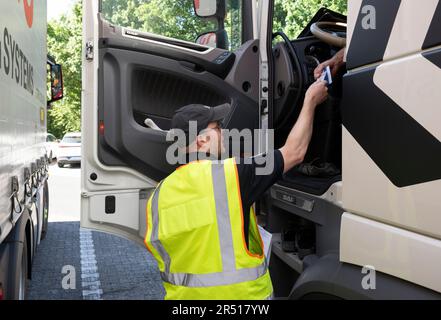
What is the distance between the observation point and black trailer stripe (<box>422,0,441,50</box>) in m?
1.33

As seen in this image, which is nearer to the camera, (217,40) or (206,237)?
(206,237)

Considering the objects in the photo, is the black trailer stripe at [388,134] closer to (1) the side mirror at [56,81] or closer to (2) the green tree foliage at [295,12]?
(2) the green tree foliage at [295,12]

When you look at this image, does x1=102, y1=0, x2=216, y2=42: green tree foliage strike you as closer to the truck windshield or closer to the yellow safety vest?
the truck windshield

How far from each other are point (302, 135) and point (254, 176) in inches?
12.3

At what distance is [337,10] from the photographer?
2752 mm

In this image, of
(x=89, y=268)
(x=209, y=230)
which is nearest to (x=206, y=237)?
(x=209, y=230)

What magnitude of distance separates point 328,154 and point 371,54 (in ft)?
3.20

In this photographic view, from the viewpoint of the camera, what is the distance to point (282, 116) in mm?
2619

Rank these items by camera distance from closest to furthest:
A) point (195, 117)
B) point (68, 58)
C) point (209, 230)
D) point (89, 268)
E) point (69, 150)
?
point (209, 230)
point (195, 117)
point (89, 268)
point (69, 150)
point (68, 58)

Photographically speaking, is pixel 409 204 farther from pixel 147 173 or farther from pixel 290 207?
pixel 147 173

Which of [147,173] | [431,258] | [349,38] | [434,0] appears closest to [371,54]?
[349,38]

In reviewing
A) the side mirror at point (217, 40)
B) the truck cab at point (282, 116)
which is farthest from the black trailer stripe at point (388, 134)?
the side mirror at point (217, 40)

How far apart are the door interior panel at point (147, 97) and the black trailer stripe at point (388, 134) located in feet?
3.27

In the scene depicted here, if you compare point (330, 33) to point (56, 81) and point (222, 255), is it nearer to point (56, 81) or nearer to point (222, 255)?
point (222, 255)
